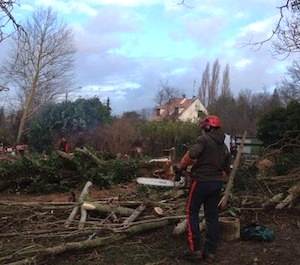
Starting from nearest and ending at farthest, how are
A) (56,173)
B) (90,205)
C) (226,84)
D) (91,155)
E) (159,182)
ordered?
(90,205), (159,182), (56,173), (91,155), (226,84)

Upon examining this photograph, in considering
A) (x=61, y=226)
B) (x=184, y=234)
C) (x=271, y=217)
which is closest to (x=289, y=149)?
(x=271, y=217)

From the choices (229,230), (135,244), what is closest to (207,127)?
(229,230)

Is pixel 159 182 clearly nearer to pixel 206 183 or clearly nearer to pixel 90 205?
pixel 90 205

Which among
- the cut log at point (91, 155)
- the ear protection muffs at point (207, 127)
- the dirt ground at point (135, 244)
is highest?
the ear protection muffs at point (207, 127)

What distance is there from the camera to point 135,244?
6.07m

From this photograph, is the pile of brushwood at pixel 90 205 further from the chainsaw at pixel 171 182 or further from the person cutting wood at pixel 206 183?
the person cutting wood at pixel 206 183

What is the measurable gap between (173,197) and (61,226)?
277 centimetres

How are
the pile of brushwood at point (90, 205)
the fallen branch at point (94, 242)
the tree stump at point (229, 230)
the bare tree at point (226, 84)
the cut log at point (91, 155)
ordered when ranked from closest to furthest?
the fallen branch at point (94, 242) → the pile of brushwood at point (90, 205) → the tree stump at point (229, 230) → the cut log at point (91, 155) → the bare tree at point (226, 84)

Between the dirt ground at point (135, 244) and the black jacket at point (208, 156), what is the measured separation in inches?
40.2

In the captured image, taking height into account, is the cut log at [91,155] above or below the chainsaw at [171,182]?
above

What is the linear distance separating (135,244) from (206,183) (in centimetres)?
134

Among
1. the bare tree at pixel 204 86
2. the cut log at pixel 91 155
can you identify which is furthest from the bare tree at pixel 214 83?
the cut log at pixel 91 155

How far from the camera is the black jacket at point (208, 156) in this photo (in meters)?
5.49

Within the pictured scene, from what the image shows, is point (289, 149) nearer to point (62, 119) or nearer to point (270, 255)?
point (270, 255)
